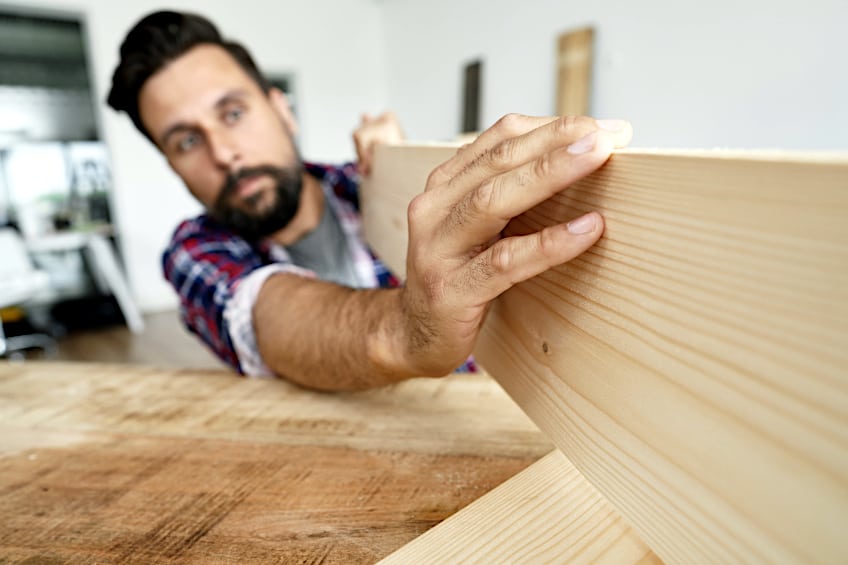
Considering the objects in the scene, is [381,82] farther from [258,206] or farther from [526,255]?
[526,255]

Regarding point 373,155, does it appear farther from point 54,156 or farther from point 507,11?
point 54,156

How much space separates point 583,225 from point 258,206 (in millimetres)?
1162

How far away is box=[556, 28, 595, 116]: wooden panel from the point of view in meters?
3.07

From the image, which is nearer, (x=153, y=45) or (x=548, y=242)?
(x=548, y=242)

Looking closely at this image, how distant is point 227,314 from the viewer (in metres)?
0.99

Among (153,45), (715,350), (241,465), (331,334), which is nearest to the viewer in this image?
(715,350)

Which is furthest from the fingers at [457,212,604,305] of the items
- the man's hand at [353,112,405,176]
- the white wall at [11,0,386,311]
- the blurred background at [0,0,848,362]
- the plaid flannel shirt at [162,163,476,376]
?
the white wall at [11,0,386,311]

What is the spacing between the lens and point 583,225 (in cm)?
37

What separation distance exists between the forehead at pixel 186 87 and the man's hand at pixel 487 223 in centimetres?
106

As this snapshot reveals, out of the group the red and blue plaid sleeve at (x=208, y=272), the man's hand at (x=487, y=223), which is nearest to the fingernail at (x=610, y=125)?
the man's hand at (x=487, y=223)

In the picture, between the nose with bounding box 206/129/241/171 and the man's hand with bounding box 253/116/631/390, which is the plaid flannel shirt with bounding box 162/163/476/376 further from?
the man's hand with bounding box 253/116/631/390

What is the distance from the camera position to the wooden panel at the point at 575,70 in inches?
121

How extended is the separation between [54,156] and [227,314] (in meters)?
4.87

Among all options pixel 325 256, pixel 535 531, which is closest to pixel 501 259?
pixel 535 531
